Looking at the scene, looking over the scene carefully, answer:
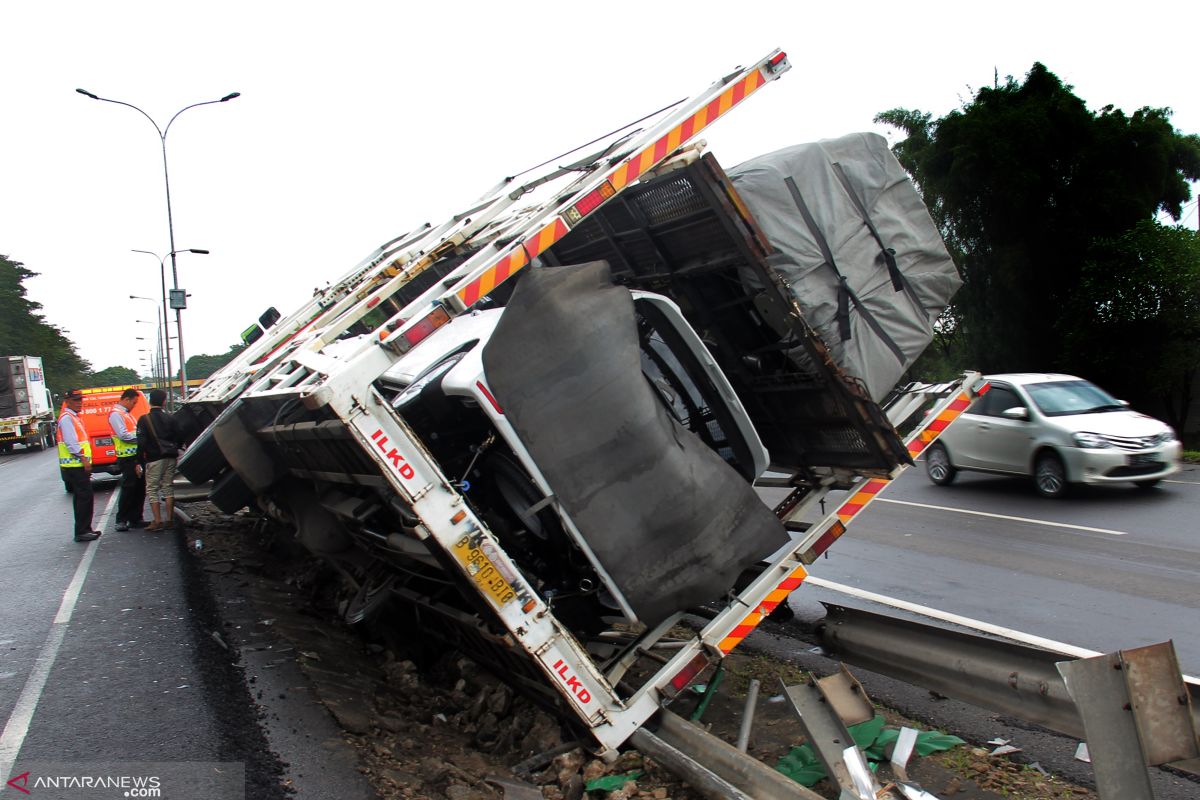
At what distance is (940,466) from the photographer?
1295 cm

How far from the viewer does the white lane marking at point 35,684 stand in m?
4.37

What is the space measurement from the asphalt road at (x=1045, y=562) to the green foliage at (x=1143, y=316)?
8678mm

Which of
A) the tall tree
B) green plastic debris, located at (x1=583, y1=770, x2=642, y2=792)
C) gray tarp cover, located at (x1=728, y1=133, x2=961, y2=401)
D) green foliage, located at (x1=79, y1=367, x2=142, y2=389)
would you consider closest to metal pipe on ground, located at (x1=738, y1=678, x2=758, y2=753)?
green plastic debris, located at (x1=583, y1=770, x2=642, y2=792)

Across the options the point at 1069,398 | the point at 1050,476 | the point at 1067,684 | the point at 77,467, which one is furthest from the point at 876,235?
the point at 77,467

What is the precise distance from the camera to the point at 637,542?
394 centimetres

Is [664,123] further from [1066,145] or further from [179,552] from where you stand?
[1066,145]

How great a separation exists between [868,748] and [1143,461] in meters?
8.61

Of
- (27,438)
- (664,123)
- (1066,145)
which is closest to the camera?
(664,123)

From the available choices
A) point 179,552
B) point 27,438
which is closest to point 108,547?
point 179,552

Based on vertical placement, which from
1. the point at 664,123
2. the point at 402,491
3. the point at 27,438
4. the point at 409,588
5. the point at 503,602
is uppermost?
the point at 664,123

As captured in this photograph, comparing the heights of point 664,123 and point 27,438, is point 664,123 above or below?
above

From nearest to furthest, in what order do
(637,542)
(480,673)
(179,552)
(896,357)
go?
(637,542), (896,357), (480,673), (179,552)

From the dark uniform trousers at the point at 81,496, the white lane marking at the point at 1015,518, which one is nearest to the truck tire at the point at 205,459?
the dark uniform trousers at the point at 81,496

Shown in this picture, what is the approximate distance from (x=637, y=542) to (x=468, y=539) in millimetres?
729
